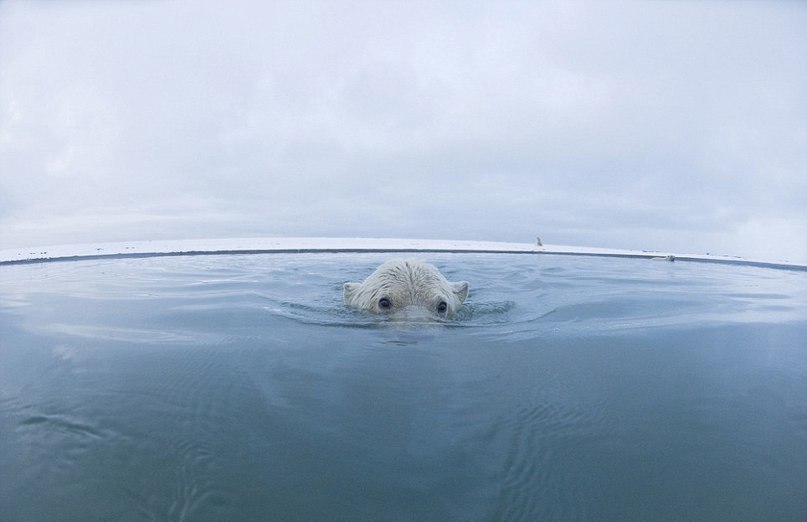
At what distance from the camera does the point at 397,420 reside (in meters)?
2.21

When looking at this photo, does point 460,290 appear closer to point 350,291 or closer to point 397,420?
point 350,291

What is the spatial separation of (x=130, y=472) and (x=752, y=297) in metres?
10.1

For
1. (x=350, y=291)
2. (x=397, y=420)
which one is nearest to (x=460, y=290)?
(x=350, y=291)

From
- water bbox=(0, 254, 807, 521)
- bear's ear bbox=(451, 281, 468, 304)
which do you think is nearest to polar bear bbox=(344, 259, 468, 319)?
bear's ear bbox=(451, 281, 468, 304)

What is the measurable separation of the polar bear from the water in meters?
0.50

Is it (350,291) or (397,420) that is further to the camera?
(350,291)

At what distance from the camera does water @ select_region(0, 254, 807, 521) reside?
1.58 metres

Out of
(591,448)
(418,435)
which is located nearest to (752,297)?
(591,448)

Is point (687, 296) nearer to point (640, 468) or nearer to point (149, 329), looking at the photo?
point (640, 468)

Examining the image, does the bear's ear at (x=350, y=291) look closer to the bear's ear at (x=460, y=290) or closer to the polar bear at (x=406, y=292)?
the polar bear at (x=406, y=292)

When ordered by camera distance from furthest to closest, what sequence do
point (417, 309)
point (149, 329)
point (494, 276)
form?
1. point (494, 276)
2. point (417, 309)
3. point (149, 329)

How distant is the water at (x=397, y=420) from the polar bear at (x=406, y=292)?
50 centimetres

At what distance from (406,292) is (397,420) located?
3343 mm

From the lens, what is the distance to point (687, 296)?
24.4 feet
